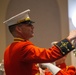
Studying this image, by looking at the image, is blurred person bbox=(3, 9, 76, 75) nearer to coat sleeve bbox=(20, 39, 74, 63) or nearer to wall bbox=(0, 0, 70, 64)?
coat sleeve bbox=(20, 39, 74, 63)

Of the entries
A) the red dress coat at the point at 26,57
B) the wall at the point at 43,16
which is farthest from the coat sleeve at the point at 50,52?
the wall at the point at 43,16

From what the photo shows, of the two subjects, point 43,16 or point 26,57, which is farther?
point 43,16

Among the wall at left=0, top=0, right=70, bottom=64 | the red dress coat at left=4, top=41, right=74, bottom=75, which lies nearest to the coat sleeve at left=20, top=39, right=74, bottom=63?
the red dress coat at left=4, top=41, right=74, bottom=75

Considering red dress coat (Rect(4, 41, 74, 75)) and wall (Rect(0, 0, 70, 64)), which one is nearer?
red dress coat (Rect(4, 41, 74, 75))

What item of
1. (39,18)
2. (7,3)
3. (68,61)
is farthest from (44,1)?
(68,61)

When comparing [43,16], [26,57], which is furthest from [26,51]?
[43,16]

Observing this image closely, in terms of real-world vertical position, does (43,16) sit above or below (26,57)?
→ above

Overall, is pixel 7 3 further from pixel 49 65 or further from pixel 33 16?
Result: pixel 49 65

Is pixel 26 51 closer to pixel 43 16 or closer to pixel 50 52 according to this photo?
pixel 50 52

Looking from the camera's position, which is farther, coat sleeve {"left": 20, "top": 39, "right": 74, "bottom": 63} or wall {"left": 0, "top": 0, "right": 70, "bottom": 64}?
wall {"left": 0, "top": 0, "right": 70, "bottom": 64}

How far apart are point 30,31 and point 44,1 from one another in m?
1.67

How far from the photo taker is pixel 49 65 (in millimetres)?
1482

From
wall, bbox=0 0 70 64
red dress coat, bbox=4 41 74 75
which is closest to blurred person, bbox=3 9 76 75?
red dress coat, bbox=4 41 74 75

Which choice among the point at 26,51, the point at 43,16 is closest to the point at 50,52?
the point at 26,51
